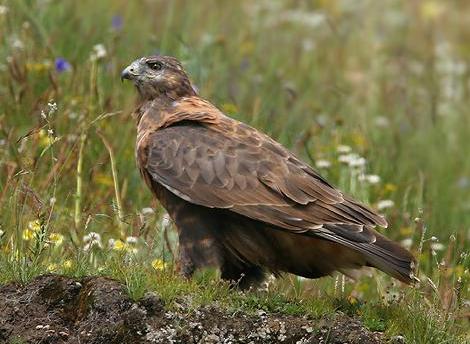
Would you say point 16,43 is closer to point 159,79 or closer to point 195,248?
point 159,79

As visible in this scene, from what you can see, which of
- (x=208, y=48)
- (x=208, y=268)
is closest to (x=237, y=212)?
(x=208, y=268)

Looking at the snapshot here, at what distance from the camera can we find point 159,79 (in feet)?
23.1

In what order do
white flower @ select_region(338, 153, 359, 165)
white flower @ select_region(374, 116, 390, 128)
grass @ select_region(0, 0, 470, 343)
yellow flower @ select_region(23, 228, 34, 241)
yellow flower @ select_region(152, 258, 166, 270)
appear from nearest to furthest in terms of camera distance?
grass @ select_region(0, 0, 470, 343) → yellow flower @ select_region(152, 258, 166, 270) → yellow flower @ select_region(23, 228, 34, 241) → white flower @ select_region(338, 153, 359, 165) → white flower @ select_region(374, 116, 390, 128)

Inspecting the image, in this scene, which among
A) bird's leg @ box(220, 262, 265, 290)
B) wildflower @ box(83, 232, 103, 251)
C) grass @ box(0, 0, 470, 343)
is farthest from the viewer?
bird's leg @ box(220, 262, 265, 290)

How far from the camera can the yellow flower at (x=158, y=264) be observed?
584cm

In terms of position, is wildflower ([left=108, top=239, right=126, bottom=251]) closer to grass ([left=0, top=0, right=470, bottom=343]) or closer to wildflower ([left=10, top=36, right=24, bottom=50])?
grass ([left=0, top=0, right=470, bottom=343])

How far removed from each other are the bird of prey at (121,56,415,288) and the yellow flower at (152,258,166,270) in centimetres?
10

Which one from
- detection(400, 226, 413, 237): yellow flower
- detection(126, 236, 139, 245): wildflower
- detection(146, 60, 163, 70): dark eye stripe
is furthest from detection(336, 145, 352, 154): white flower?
detection(126, 236, 139, 245): wildflower

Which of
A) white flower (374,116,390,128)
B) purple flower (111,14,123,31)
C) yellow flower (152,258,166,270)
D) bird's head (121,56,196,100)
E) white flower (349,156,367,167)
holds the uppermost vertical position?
bird's head (121,56,196,100)

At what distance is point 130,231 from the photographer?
250 inches

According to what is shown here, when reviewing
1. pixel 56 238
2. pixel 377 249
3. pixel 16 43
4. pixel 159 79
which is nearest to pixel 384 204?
pixel 159 79

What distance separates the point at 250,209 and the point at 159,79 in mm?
1381

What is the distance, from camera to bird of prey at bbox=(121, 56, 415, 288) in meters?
5.84

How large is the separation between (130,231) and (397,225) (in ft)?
7.30
